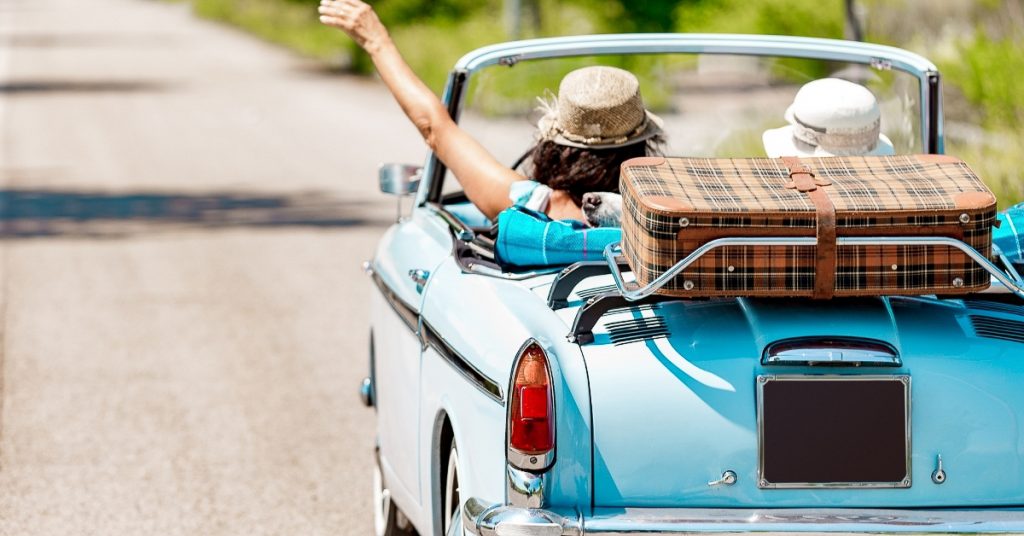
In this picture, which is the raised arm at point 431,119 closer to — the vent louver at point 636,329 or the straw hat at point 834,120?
the straw hat at point 834,120

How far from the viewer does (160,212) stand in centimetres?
1328

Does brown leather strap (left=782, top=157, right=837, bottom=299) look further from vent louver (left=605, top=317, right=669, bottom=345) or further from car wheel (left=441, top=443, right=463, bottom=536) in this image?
car wheel (left=441, top=443, right=463, bottom=536)

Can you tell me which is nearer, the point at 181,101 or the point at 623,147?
the point at 623,147

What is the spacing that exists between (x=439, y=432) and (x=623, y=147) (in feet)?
2.86

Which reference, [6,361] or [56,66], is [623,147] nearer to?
[6,361]

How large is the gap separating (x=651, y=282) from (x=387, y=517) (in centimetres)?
198

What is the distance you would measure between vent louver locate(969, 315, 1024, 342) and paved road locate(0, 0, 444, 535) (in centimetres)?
244

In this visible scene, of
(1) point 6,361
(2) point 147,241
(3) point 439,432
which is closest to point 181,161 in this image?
(2) point 147,241

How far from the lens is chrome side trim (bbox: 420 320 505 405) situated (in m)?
3.37

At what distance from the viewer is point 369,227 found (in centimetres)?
1221

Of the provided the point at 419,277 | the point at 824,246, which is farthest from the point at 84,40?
the point at 824,246

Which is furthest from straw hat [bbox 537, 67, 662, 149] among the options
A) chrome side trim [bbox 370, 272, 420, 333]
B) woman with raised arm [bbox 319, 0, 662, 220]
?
chrome side trim [bbox 370, 272, 420, 333]

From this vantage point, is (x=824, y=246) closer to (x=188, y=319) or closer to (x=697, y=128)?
(x=697, y=128)

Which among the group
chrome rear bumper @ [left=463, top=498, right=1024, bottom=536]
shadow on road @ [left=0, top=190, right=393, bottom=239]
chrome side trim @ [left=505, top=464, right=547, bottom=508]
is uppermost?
chrome side trim @ [left=505, top=464, right=547, bottom=508]
